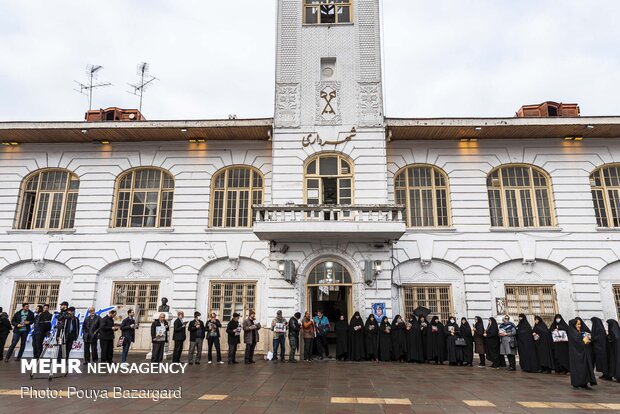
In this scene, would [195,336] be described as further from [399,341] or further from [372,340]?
[399,341]

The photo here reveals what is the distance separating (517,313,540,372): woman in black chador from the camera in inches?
496

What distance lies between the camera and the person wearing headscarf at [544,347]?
12359 mm

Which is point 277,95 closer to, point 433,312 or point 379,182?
point 379,182

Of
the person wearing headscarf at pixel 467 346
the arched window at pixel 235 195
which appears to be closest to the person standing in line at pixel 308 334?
the person wearing headscarf at pixel 467 346

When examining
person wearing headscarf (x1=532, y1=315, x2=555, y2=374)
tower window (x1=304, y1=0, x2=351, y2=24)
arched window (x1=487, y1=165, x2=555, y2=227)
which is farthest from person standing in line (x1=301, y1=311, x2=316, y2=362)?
tower window (x1=304, y1=0, x2=351, y2=24)

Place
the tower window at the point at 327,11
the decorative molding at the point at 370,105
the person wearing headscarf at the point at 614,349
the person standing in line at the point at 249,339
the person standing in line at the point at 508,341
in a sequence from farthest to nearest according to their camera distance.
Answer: the tower window at the point at 327,11
the decorative molding at the point at 370,105
the person standing in line at the point at 249,339
the person standing in line at the point at 508,341
the person wearing headscarf at the point at 614,349

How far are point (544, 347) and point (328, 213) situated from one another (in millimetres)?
7940

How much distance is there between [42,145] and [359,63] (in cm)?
1445

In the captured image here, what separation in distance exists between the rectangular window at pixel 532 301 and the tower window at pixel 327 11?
44.6ft

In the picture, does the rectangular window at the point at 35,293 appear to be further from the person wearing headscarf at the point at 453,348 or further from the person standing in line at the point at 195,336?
the person wearing headscarf at the point at 453,348

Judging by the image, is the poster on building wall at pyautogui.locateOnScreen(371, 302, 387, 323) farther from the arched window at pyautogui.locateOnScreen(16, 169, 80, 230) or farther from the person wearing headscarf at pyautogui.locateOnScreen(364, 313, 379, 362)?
the arched window at pyautogui.locateOnScreen(16, 169, 80, 230)

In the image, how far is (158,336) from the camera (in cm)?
1259

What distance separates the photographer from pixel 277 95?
699 inches

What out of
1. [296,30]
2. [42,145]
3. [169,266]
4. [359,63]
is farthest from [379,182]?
[42,145]
